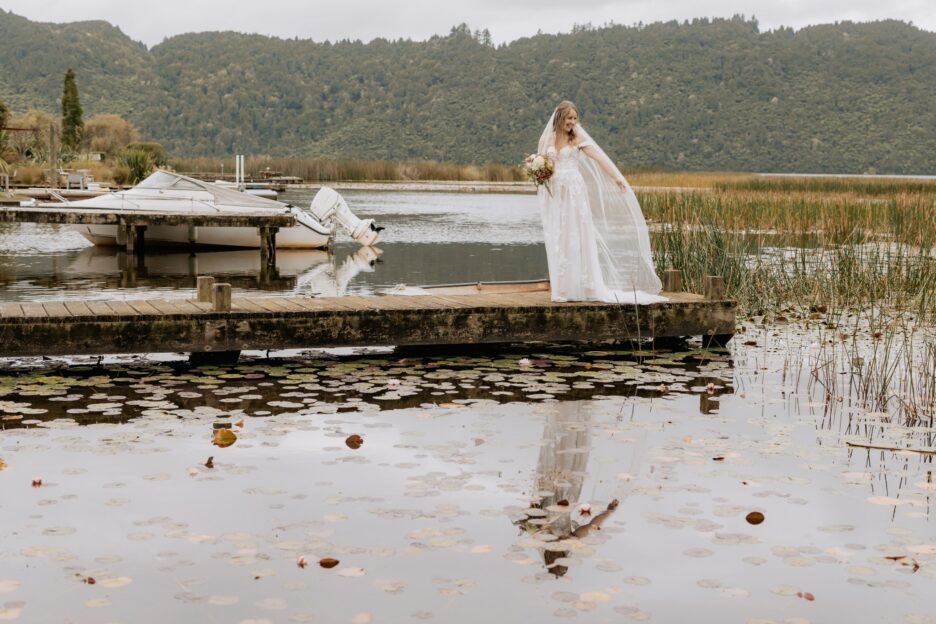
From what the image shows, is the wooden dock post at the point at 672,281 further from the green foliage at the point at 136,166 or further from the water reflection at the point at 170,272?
→ the green foliage at the point at 136,166

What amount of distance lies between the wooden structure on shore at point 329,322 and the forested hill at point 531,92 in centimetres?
9917

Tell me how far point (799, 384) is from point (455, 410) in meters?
2.98

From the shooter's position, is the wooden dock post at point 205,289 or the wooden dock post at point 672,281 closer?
the wooden dock post at point 205,289

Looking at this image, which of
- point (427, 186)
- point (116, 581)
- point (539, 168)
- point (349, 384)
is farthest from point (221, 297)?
point (427, 186)

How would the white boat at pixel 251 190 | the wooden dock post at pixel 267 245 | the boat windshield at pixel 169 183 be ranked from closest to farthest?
1. the wooden dock post at pixel 267 245
2. the boat windshield at pixel 169 183
3. the white boat at pixel 251 190

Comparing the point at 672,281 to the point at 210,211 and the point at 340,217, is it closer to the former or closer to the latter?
the point at 210,211

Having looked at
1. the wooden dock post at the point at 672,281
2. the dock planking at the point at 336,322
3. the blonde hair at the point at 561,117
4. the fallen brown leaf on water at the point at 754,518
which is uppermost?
the blonde hair at the point at 561,117

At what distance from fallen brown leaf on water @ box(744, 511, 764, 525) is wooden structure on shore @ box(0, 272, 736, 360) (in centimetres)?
457

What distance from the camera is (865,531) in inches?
211

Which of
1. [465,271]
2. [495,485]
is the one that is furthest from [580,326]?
[465,271]

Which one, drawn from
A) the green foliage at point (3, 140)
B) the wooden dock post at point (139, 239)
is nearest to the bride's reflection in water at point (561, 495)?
the wooden dock post at point (139, 239)

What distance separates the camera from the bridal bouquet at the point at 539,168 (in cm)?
1038

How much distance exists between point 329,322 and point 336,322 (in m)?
0.06

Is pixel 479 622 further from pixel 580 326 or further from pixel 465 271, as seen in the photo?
pixel 465 271
